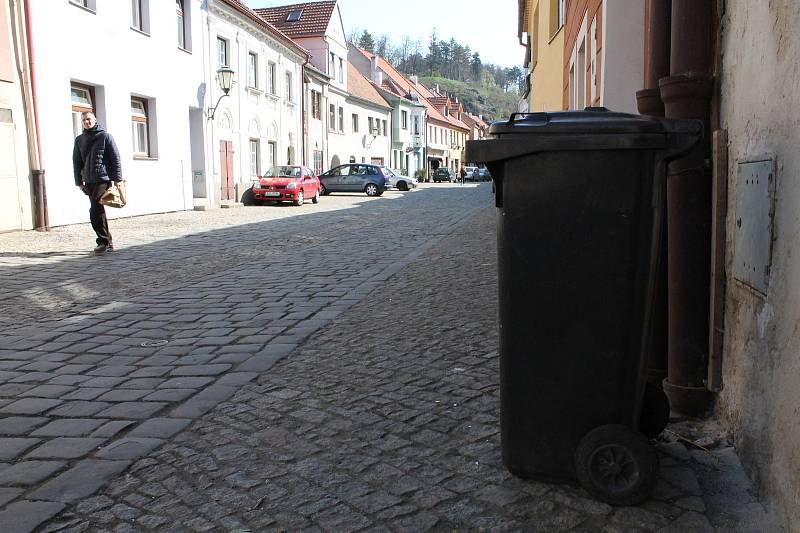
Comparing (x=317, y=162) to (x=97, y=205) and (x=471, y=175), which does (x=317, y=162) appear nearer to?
(x=97, y=205)

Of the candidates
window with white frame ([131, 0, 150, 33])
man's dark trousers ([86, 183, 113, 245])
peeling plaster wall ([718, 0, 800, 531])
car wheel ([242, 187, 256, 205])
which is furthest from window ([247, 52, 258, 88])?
peeling plaster wall ([718, 0, 800, 531])

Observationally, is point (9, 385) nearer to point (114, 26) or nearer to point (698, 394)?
point (698, 394)

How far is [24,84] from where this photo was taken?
13750 mm

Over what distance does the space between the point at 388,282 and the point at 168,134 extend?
14.6 meters

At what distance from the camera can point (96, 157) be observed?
998 centimetres

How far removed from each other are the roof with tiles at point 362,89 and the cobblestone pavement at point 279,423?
41828 mm

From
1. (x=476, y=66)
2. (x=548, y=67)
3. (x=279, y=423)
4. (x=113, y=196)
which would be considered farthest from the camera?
(x=476, y=66)

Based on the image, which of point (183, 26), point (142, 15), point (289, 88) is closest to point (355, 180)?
point (289, 88)

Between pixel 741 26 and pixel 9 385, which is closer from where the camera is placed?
pixel 741 26

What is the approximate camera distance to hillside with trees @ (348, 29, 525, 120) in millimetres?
128500

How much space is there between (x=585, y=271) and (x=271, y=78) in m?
29.6

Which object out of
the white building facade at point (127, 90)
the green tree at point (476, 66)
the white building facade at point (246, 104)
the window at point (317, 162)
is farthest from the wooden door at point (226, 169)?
the green tree at point (476, 66)

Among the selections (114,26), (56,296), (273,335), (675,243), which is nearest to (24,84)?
(114,26)

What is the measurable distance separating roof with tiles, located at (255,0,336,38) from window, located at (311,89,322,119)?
→ 3931mm
